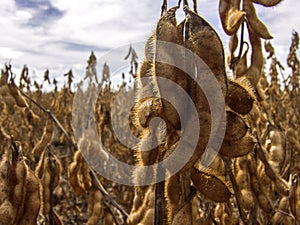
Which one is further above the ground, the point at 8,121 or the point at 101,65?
the point at 101,65

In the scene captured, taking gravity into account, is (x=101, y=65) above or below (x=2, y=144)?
above

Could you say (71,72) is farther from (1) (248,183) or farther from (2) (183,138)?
(2) (183,138)

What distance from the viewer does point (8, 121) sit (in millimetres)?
8758

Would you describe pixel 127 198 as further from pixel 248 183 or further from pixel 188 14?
pixel 188 14

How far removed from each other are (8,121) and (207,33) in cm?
810

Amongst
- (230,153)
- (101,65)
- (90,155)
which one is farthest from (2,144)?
(230,153)

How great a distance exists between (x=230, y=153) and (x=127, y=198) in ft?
13.0

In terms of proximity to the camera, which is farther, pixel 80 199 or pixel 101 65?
pixel 101 65

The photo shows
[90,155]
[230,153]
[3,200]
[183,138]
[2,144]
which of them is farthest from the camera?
[2,144]

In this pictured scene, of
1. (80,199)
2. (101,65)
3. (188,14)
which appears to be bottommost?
(80,199)

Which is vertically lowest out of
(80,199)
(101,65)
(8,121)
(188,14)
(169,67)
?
(80,199)

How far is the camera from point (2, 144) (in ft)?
21.4

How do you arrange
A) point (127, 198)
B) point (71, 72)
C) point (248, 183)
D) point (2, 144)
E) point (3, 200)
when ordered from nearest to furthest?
point (3, 200) < point (248, 183) < point (127, 198) < point (2, 144) < point (71, 72)

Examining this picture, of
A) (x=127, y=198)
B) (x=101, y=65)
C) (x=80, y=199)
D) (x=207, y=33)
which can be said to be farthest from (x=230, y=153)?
(x=101, y=65)
